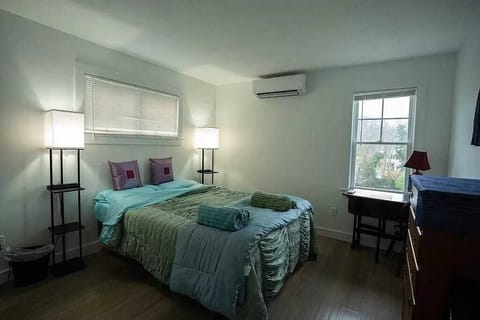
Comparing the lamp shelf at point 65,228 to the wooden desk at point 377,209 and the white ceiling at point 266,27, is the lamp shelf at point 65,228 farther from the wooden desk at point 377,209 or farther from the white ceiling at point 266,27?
the wooden desk at point 377,209

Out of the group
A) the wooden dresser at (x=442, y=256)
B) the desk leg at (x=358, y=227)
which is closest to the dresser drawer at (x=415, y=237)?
the wooden dresser at (x=442, y=256)

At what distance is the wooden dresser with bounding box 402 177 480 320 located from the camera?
1043mm

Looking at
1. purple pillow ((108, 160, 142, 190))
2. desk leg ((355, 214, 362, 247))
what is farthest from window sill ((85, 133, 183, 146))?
desk leg ((355, 214, 362, 247))

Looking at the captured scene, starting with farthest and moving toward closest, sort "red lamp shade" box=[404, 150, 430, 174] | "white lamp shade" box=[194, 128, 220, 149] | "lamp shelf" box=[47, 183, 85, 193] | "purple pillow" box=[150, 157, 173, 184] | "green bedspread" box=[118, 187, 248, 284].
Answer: "white lamp shade" box=[194, 128, 220, 149] → "purple pillow" box=[150, 157, 173, 184] → "red lamp shade" box=[404, 150, 430, 174] → "lamp shelf" box=[47, 183, 85, 193] → "green bedspread" box=[118, 187, 248, 284]

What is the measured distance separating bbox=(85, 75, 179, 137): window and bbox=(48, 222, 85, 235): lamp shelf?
3.40ft

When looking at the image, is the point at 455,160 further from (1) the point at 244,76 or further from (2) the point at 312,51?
(1) the point at 244,76

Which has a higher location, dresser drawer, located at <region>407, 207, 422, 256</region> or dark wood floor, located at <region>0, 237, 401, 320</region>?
dresser drawer, located at <region>407, 207, 422, 256</region>

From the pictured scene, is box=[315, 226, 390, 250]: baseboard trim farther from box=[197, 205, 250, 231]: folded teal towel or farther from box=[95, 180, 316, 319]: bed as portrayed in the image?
box=[197, 205, 250, 231]: folded teal towel

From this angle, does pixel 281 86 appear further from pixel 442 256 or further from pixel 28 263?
pixel 28 263

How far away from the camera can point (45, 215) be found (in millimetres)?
2514

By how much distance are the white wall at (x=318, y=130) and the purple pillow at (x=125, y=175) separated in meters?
1.80

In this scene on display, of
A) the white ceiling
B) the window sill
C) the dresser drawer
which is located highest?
the white ceiling

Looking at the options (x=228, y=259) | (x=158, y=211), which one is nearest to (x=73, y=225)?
(x=158, y=211)

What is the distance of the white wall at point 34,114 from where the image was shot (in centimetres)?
224
